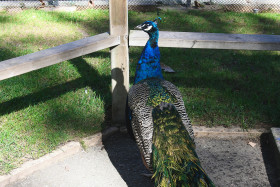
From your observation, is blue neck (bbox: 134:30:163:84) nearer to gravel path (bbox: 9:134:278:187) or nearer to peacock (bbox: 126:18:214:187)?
peacock (bbox: 126:18:214:187)

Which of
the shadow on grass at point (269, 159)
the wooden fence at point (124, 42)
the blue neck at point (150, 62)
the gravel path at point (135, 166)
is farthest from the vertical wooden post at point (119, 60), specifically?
the shadow on grass at point (269, 159)

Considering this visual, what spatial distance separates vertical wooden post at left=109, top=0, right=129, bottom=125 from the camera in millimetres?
3275

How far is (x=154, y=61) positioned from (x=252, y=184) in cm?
157

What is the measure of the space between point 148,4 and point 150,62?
14.5ft

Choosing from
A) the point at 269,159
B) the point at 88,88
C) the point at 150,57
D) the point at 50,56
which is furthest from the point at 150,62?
the point at 269,159

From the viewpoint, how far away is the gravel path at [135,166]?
10.5 feet

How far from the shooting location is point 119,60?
11.6 feet

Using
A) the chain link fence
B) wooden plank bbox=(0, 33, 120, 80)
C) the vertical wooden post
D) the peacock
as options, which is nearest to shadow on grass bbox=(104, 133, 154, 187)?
the vertical wooden post

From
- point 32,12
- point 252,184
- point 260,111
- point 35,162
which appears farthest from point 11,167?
point 32,12

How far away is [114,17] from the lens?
130 inches

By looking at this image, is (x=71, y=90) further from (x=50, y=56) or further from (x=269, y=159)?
(x=269, y=159)

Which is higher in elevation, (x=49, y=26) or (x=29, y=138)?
(x=49, y=26)

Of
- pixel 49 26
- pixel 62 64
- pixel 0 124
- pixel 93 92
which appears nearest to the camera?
pixel 0 124

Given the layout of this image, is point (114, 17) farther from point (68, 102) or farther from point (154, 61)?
point (68, 102)
